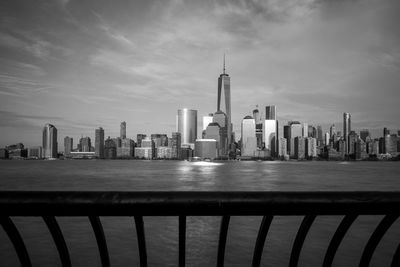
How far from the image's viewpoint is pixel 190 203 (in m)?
1.77

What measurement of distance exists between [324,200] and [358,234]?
61.0ft

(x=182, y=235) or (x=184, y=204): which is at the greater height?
(x=184, y=204)

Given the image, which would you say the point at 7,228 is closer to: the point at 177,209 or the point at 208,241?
the point at 177,209

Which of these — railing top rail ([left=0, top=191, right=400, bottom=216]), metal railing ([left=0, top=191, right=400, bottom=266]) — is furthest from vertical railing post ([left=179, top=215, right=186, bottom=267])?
railing top rail ([left=0, top=191, right=400, bottom=216])

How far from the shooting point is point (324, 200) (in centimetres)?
185

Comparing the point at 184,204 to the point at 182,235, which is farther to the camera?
the point at 182,235

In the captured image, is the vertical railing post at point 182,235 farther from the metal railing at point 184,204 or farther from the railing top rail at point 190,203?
the railing top rail at point 190,203

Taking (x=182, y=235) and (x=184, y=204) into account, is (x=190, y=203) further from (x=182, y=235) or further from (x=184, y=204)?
(x=182, y=235)

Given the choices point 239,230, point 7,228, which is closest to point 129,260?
point 239,230

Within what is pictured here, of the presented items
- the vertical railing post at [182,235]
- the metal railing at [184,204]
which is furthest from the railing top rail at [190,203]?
the vertical railing post at [182,235]

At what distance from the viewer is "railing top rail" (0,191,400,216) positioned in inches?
69.1

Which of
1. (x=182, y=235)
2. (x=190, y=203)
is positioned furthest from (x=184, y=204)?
(x=182, y=235)

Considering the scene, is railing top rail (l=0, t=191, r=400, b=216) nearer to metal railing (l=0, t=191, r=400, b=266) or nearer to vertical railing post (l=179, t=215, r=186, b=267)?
metal railing (l=0, t=191, r=400, b=266)

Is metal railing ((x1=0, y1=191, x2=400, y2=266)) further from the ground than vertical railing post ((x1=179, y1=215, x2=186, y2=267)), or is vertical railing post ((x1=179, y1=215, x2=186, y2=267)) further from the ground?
metal railing ((x1=0, y1=191, x2=400, y2=266))
